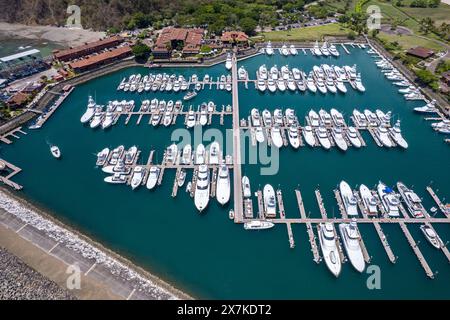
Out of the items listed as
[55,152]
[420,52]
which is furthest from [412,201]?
[420,52]

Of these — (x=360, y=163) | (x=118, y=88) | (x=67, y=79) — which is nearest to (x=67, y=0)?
(x=67, y=79)

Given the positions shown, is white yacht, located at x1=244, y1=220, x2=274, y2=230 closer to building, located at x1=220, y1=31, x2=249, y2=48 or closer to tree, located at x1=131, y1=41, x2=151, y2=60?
tree, located at x1=131, y1=41, x2=151, y2=60

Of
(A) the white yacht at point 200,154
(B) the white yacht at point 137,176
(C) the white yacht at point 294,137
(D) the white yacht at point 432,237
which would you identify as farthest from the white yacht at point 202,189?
(D) the white yacht at point 432,237

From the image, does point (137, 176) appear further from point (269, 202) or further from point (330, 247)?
point (330, 247)

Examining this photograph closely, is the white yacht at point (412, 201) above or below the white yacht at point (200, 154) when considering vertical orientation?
below

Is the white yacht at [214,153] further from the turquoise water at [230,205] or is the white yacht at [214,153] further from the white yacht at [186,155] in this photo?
the turquoise water at [230,205]
